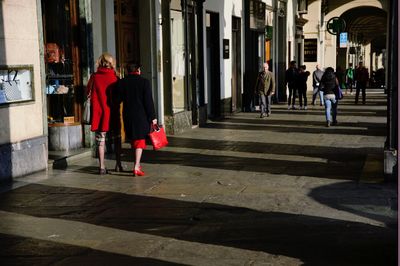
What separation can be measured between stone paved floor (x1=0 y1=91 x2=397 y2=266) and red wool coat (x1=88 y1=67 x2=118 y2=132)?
809mm

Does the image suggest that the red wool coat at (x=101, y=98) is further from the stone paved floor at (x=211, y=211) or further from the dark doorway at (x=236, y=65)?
the dark doorway at (x=236, y=65)

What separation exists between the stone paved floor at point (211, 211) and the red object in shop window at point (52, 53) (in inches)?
73.7

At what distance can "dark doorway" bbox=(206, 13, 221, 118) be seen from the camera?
18.2 metres

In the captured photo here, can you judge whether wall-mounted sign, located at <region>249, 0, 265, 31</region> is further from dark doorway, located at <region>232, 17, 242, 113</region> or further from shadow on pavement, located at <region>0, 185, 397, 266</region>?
shadow on pavement, located at <region>0, 185, 397, 266</region>

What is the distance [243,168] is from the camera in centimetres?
985

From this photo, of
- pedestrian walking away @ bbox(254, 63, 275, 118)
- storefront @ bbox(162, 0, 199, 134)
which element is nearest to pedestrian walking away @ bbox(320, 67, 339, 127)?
pedestrian walking away @ bbox(254, 63, 275, 118)

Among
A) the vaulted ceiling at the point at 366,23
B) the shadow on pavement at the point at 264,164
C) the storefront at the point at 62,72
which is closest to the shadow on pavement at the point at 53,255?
the shadow on pavement at the point at 264,164

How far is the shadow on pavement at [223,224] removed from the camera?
18.1ft

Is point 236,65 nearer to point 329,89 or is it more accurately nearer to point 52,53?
point 329,89

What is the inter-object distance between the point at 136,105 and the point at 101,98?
0.58 meters

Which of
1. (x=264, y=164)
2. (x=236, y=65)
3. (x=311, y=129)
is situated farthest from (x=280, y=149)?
(x=236, y=65)

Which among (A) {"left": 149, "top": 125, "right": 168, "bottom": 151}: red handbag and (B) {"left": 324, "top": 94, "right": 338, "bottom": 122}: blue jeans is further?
(B) {"left": 324, "top": 94, "right": 338, "bottom": 122}: blue jeans

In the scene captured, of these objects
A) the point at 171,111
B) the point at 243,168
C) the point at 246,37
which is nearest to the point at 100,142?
the point at 243,168

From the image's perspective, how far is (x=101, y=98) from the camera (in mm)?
9312
